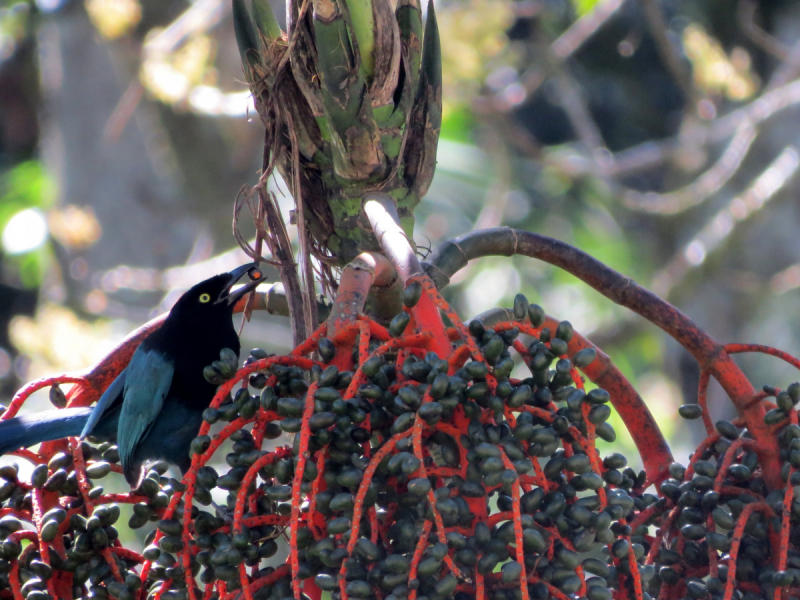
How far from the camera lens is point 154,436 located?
7.47 feet

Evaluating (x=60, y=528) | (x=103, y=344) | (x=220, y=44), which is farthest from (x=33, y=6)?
(x=60, y=528)

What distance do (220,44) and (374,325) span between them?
4.18 meters

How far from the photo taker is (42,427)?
202cm

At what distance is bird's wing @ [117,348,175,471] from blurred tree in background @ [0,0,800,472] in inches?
33.5

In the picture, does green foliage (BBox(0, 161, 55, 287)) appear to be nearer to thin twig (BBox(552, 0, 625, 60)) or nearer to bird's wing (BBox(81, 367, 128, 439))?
thin twig (BBox(552, 0, 625, 60))

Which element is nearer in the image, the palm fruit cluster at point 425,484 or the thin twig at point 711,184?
the palm fruit cluster at point 425,484

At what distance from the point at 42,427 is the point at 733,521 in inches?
57.1

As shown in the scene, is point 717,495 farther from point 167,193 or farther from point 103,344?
point 167,193

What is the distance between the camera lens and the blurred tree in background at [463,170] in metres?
4.66

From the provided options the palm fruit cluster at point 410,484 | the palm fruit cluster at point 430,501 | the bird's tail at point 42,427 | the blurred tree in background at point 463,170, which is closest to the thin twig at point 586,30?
the blurred tree in background at point 463,170

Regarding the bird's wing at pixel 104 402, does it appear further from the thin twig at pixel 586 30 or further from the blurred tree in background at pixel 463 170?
the thin twig at pixel 586 30

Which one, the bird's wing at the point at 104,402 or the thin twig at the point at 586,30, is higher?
the thin twig at the point at 586,30

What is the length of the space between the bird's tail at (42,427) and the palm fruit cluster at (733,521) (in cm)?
125

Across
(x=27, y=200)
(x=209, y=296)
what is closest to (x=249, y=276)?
(x=209, y=296)
